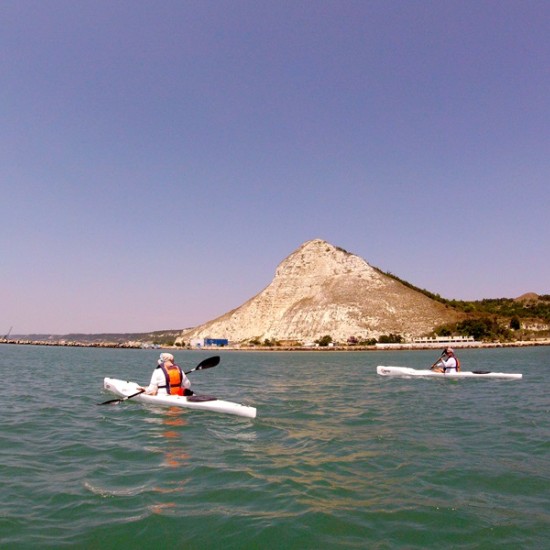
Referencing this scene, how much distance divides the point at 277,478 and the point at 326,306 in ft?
391

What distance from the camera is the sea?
5914mm

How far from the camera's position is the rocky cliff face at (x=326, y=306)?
118812 mm

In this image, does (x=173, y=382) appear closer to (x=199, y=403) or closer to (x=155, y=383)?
(x=155, y=383)

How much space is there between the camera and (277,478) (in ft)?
26.8

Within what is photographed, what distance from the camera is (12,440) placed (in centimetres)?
1122

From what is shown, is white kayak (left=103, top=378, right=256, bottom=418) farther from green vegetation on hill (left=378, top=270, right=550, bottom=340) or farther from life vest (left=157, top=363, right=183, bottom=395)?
green vegetation on hill (left=378, top=270, right=550, bottom=340)

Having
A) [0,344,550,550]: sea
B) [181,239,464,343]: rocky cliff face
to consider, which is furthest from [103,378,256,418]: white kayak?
[181,239,464,343]: rocky cliff face

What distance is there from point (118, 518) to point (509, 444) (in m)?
8.85

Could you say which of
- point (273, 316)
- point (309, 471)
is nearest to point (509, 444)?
point (309, 471)

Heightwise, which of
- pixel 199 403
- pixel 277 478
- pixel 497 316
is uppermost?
pixel 497 316

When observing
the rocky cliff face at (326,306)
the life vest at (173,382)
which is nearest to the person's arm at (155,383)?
the life vest at (173,382)

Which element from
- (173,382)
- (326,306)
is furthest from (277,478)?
(326,306)

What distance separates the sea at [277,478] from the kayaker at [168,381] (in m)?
0.74

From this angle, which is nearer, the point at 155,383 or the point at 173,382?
the point at 173,382
